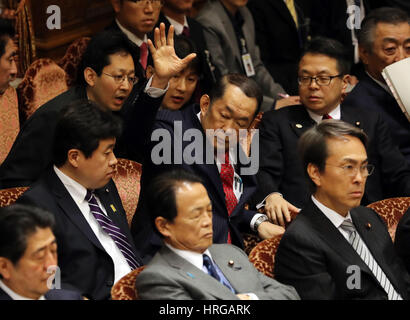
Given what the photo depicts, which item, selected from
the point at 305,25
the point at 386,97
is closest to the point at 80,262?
the point at 386,97

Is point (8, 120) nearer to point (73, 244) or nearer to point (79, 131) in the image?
point (79, 131)

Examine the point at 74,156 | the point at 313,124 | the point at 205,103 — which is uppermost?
the point at 205,103

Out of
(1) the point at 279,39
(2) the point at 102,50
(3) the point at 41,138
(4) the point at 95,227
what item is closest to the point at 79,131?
(4) the point at 95,227

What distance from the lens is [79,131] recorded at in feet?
8.98

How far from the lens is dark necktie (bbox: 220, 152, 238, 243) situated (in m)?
3.28

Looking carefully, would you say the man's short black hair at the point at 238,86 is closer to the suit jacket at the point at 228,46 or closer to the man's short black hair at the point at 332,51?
the man's short black hair at the point at 332,51

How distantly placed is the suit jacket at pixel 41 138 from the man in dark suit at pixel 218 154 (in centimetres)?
8

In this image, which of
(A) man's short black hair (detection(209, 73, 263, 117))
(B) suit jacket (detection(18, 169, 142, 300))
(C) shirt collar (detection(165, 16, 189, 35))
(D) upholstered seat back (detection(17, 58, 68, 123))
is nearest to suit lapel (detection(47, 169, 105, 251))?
(B) suit jacket (detection(18, 169, 142, 300))

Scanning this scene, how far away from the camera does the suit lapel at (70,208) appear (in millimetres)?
2676

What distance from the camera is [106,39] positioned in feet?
11.3

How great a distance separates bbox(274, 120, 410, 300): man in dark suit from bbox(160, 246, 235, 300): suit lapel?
0.32 meters

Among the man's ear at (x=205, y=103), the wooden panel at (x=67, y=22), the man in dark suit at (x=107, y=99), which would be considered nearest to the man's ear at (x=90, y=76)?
the man in dark suit at (x=107, y=99)

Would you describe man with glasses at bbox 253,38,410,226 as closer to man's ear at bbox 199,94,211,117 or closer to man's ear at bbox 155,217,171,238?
man's ear at bbox 199,94,211,117

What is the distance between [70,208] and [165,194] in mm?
371
